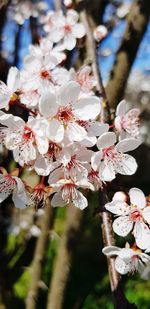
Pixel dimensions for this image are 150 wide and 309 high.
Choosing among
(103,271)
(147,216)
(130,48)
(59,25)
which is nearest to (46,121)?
(147,216)

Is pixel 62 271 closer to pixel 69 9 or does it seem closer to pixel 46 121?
pixel 69 9

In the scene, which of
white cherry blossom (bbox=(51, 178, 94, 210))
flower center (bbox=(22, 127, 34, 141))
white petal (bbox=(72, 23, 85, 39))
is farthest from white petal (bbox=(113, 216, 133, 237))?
white petal (bbox=(72, 23, 85, 39))

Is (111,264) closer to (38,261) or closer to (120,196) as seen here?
(120,196)

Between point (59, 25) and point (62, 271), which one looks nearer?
point (59, 25)

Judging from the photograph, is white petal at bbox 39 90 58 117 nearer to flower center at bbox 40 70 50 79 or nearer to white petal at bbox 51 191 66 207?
white petal at bbox 51 191 66 207

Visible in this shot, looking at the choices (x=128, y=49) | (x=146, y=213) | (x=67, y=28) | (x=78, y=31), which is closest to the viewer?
(x=146, y=213)

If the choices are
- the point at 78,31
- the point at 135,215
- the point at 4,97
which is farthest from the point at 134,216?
the point at 78,31
